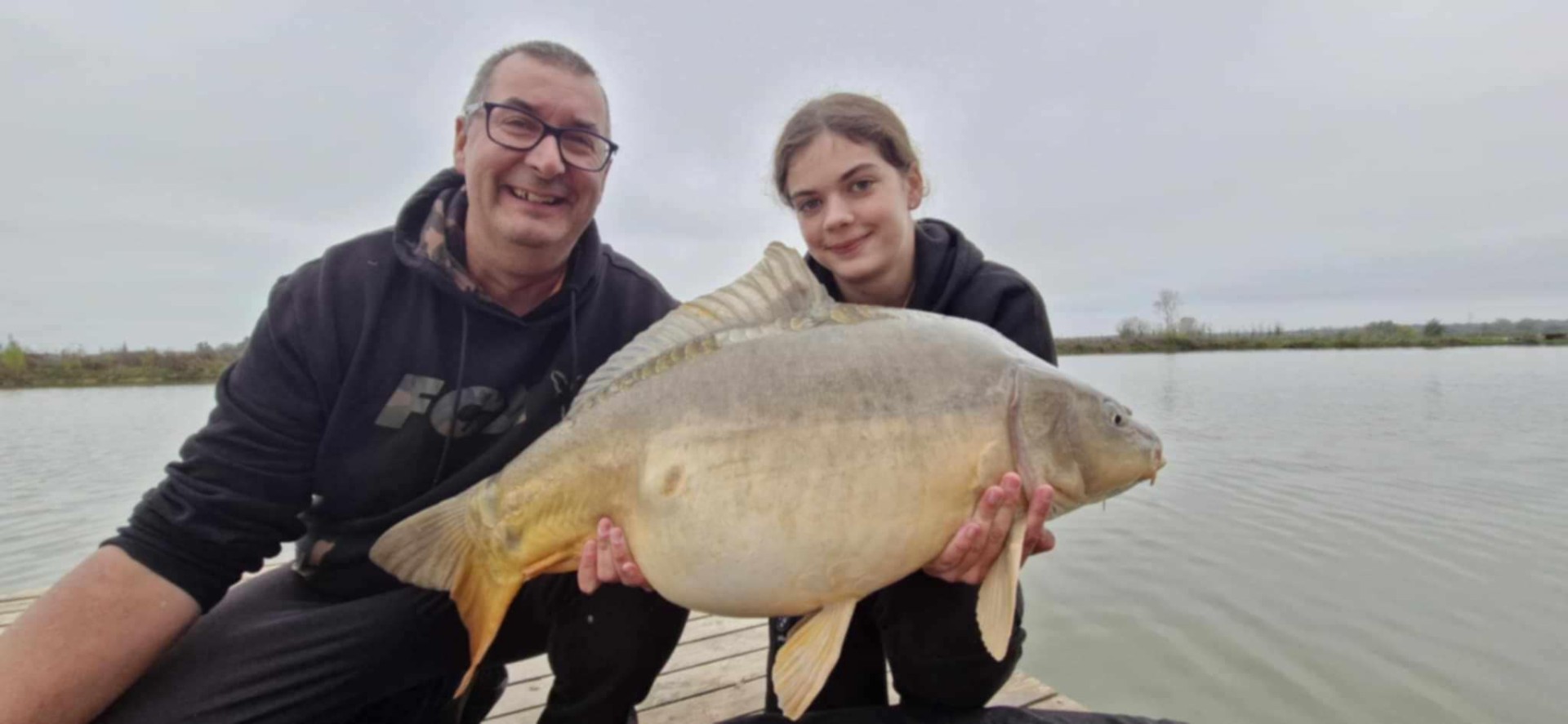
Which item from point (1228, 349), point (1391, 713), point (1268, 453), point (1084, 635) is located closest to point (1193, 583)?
point (1084, 635)

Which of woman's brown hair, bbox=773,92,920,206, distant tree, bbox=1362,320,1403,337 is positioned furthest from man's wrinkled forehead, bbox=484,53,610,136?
distant tree, bbox=1362,320,1403,337

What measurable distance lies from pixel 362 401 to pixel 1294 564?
251 inches

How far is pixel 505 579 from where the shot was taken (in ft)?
6.36

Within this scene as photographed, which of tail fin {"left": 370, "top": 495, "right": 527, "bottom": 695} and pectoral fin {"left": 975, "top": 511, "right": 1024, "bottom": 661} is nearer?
pectoral fin {"left": 975, "top": 511, "right": 1024, "bottom": 661}

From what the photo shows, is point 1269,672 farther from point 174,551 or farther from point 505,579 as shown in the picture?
point 174,551

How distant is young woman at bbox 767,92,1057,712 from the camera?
85.0 inches

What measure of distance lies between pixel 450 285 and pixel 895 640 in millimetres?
1649

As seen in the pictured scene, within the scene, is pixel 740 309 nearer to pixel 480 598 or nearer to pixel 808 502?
pixel 808 502

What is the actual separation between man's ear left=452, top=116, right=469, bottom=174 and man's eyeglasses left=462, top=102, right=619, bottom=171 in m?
0.07

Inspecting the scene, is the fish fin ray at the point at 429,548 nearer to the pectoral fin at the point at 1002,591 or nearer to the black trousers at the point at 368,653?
the black trousers at the point at 368,653

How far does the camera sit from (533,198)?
237 cm

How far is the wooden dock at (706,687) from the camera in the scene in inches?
113

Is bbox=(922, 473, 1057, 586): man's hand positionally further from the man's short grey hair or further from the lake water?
the lake water

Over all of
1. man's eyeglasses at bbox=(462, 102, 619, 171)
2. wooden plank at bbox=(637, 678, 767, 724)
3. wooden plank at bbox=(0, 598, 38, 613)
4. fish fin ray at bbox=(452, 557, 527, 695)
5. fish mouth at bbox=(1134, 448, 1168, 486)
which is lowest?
wooden plank at bbox=(637, 678, 767, 724)
